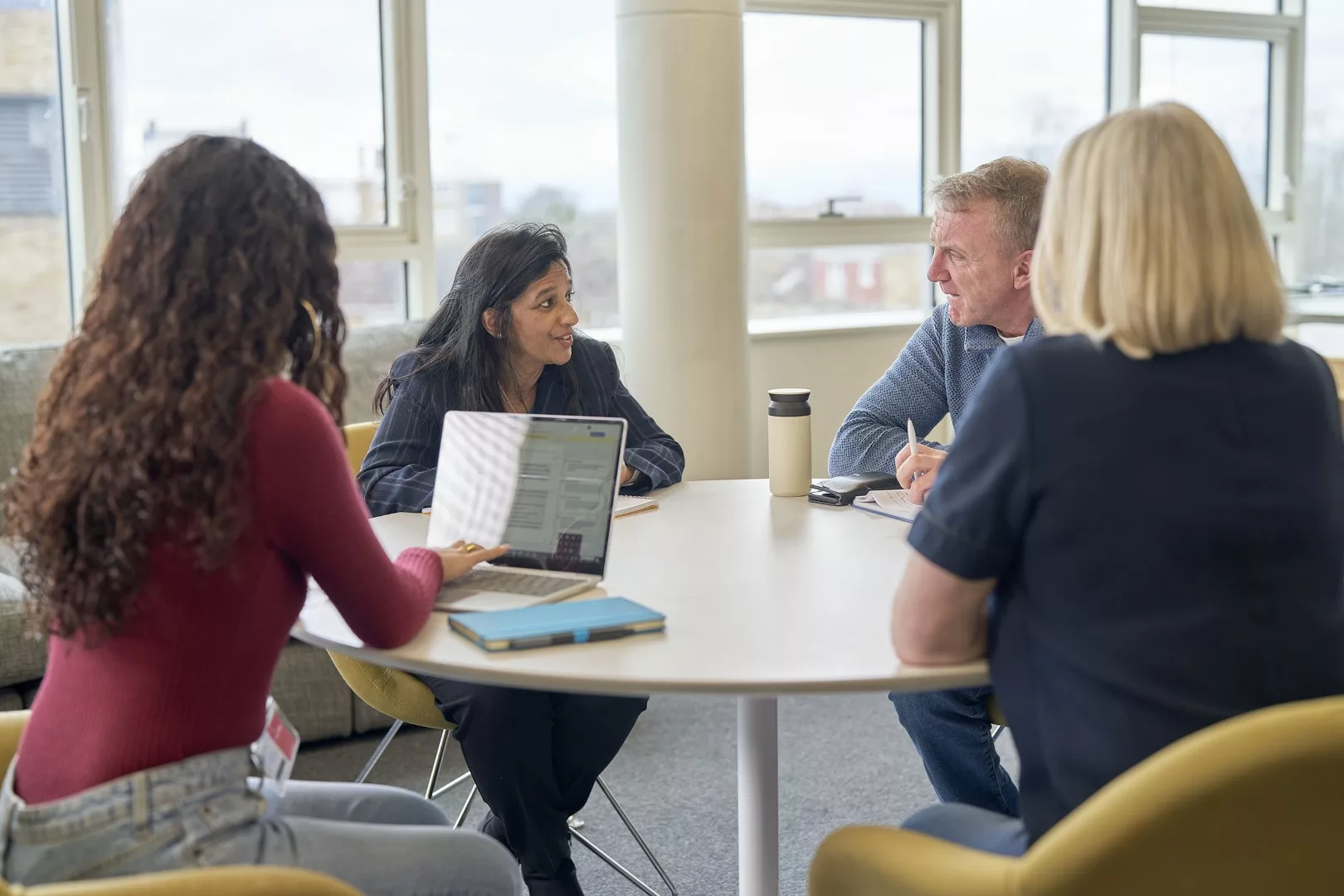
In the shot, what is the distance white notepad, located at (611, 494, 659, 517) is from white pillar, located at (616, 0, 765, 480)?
1.74 meters

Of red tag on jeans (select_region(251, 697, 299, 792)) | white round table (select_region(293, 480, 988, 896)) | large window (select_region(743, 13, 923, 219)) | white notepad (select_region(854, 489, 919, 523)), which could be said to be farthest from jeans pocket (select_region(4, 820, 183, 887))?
large window (select_region(743, 13, 923, 219))

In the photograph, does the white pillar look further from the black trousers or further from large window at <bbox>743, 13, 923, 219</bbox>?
the black trousers

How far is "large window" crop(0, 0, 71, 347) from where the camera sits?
3.85 m

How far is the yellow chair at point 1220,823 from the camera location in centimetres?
116

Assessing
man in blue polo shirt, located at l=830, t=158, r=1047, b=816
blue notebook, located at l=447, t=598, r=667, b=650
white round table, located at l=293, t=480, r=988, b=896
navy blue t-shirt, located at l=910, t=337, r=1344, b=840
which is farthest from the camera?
man in blue polo shirt, located at l=830, t=158, r=1047, b=816

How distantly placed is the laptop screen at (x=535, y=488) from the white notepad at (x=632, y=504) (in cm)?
38

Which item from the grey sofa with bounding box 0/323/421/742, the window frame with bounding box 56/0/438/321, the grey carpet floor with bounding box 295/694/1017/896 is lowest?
the grey carpet floor with bounding box 295/694/1017/896

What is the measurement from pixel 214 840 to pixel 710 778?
1.91 meters

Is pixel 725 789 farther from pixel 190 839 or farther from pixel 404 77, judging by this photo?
pixel 404 77

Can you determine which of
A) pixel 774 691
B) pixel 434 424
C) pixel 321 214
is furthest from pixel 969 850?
pixel 434 424

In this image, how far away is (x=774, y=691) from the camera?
1409 millimetres

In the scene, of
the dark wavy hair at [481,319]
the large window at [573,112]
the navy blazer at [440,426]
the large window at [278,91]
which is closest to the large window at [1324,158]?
the large window at [573,112]

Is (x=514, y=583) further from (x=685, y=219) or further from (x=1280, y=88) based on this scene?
(x=1280, y=88)

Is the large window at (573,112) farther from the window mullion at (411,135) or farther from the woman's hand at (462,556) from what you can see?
the woman's hand at (462,556)
